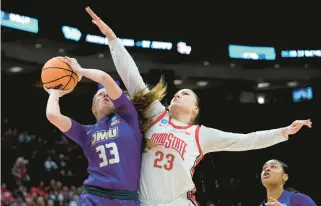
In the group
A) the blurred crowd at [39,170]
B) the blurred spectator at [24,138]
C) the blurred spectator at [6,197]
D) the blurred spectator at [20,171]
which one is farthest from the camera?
the blurred spectator at [24,138]

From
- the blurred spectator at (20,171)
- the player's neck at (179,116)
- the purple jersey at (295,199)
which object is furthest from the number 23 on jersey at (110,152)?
the blurred spectator at (20,171)

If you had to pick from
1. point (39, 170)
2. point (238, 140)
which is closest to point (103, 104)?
point (238, 140)

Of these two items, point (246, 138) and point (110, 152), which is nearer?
point (110, 152)

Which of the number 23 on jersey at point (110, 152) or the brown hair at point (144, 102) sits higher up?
the brown hair at point (144, 102)

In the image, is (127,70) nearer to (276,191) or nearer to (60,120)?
(60,120)

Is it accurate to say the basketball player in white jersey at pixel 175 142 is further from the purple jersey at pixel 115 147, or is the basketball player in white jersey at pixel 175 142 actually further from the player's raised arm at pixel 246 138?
the purple jersey at pixel 115 147

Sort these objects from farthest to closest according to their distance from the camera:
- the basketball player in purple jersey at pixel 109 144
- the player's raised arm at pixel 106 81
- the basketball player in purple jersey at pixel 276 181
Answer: the basketball player in purple jersey at pixel 276 181 → the player's raised arm at pixel 106 81 → the basketball player in purple jersey at pixel 109 144

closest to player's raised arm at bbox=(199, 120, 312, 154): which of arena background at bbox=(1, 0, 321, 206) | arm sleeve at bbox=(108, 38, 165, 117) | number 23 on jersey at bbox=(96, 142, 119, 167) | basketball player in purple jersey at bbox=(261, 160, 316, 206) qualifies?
arm sleeve at bbox=(108, 38, 165, 117)

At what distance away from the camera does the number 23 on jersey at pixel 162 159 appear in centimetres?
385

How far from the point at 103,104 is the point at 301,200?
2.42 m

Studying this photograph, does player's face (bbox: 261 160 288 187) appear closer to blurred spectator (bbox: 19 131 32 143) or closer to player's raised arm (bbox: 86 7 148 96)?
player's raised arm (bbox: 86 7 148 96)

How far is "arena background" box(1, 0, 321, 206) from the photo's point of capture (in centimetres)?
1803

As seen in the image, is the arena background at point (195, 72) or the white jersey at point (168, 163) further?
the arena background at point (195, 72)

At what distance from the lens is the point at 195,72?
23.9 meters
